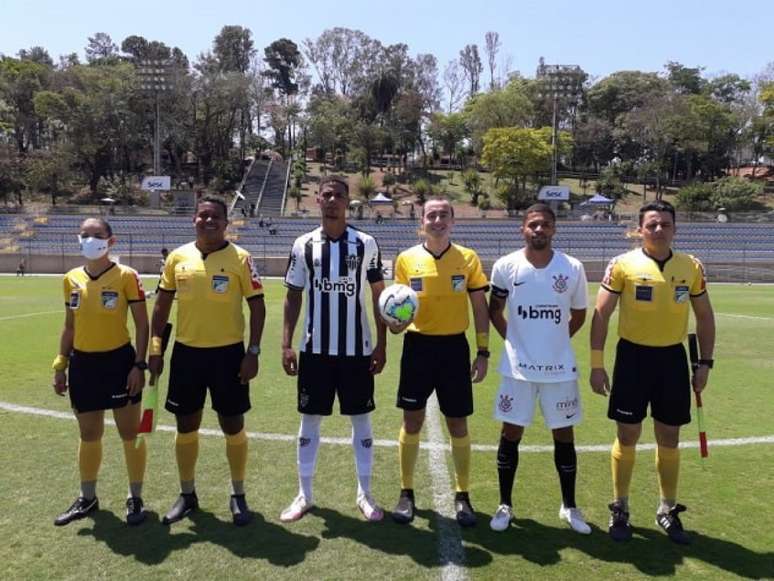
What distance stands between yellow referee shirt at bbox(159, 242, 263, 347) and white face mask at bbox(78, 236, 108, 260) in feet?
1.43

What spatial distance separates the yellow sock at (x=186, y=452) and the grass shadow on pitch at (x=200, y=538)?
0.91ft

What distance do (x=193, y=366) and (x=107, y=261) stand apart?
0.95m

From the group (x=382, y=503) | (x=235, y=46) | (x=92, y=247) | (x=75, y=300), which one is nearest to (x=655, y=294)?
(x=382, y=503)

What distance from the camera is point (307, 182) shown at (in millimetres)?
64000

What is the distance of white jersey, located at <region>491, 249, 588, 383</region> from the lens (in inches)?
163

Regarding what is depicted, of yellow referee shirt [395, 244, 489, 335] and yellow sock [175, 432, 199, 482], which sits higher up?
yellow referee shirt [395, 244, 489, 335]

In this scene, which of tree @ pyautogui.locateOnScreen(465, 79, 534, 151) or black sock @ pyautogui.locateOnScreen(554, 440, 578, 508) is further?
tree @ pyautogui.locateOnScreen(465, 79, 534, 151)

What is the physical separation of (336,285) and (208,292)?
33.6 inches

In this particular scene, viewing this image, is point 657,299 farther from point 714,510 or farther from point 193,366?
point 193,366

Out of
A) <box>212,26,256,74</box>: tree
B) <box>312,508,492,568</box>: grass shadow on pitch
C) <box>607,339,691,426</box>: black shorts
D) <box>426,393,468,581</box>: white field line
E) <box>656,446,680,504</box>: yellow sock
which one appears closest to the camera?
<box>426,393,468,581</box>: white field line

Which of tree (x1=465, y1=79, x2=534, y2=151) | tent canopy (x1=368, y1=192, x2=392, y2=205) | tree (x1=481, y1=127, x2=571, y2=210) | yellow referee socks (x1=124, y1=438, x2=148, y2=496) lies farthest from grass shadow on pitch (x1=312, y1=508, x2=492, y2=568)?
tree (x1=465, y1=79, x2=534, y2=151)

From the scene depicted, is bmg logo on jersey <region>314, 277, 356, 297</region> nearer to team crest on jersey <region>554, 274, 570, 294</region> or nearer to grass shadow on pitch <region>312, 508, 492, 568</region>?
team crest on jersey <region>554, 274, 570, 294</region>

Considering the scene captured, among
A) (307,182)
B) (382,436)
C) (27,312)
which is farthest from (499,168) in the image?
(382,436)

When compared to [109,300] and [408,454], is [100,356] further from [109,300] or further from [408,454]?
[408,454]
